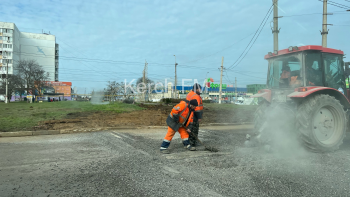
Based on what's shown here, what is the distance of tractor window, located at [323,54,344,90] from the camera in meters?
6.50

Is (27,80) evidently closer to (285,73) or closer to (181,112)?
(181,112)

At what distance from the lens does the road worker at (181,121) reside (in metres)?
5.98

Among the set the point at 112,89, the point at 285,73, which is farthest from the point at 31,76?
the point at 285,73

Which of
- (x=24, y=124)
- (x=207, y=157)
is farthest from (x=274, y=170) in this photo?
(x=24, y=124)

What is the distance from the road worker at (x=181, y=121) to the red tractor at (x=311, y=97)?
2.08 metres

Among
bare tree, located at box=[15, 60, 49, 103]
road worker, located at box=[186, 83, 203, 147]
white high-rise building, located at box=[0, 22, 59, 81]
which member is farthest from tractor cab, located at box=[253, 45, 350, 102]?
white high-rise building, located at box=[0, 22, 59, 81]

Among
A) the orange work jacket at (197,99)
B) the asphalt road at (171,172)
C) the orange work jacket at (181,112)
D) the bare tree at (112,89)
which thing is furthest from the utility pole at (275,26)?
the bare tree at (112,89)

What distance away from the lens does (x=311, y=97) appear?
6.04 metres

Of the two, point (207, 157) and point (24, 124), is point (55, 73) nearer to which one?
point (24, 124)

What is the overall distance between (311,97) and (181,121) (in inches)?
133

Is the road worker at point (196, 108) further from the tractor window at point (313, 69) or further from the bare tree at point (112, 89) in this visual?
the bare tree at point (112, 89)

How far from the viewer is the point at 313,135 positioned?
5.77 metres

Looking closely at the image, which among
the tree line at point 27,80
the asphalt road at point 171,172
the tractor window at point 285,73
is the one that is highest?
the tree line at point 27,80

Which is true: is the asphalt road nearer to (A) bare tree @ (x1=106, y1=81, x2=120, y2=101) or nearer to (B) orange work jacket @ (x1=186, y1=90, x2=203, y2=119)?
(B) orange work jacket @ (x1=186, y1=90, x2=203, y2=119)
